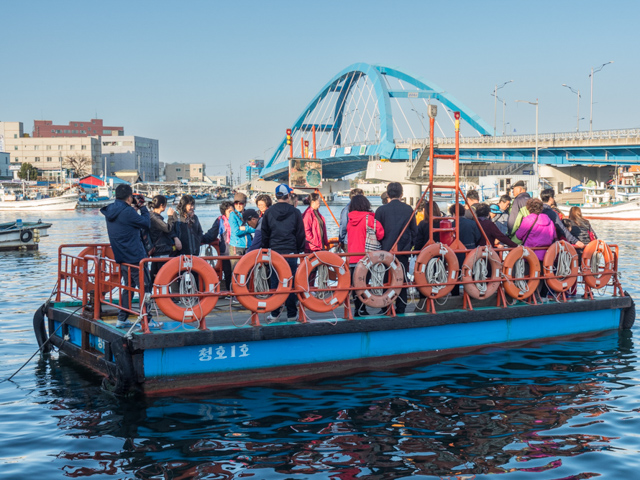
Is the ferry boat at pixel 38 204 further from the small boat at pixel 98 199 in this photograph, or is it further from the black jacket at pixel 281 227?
the black jacket at pixel 281 227

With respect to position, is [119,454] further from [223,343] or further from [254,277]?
[254,277]

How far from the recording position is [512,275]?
11086mm

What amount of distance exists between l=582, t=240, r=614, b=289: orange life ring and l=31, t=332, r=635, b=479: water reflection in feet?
5.85

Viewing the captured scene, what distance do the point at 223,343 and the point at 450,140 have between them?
74.8m

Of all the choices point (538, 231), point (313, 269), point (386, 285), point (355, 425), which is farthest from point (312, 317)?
point (538, 231)

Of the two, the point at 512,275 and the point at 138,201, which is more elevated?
the point at 138,201

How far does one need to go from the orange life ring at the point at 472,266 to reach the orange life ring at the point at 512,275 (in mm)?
134

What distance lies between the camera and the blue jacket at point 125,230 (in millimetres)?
9125

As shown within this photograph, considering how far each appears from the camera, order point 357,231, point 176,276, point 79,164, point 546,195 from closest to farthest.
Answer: point 176,276, point 357,231, point 546,195, point 79,164

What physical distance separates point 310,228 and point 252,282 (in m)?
1.98

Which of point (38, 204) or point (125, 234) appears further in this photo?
point (38, 204)

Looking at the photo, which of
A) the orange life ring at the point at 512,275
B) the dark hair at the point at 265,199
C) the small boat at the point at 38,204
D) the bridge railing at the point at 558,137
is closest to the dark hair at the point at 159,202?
the dark hair at the point at 265,199

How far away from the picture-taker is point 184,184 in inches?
6757

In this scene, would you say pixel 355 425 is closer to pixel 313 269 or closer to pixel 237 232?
pixel 313 269
